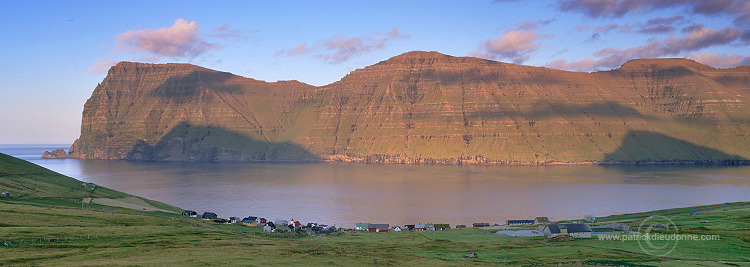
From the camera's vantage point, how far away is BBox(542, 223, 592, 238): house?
73812 mm

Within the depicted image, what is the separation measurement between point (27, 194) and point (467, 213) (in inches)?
3411

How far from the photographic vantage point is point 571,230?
73.9 metres

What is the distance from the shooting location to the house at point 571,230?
242ft

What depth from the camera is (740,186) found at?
197750 mm

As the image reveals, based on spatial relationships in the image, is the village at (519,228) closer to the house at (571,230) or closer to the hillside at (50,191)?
the house at (571,230)

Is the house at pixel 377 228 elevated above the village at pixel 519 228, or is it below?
below

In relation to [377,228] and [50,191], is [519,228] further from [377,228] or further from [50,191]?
[50,191]

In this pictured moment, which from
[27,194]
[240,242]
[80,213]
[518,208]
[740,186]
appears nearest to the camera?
[240,242]

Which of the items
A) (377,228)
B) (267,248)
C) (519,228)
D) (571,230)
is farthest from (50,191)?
(571,230)

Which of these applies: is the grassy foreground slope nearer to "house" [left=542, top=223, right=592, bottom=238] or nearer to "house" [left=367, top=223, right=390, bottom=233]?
"house" [left=542, top=223, right=592, bottom=238]

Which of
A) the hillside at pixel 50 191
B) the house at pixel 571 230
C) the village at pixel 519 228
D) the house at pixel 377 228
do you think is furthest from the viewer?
the house at pixel 377 228

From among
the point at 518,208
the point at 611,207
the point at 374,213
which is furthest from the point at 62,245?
the point at 611,207

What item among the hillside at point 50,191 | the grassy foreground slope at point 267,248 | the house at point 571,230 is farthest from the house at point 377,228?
the hillside at point 50,191

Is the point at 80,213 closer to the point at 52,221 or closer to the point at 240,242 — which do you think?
the point at 52,221
